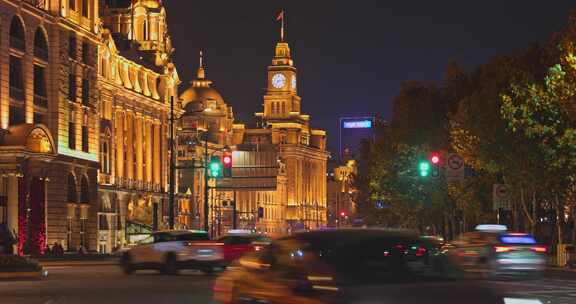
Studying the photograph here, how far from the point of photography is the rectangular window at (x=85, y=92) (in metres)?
78.1

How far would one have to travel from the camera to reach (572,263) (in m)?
49.4

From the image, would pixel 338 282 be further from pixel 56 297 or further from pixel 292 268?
pixel 56 297

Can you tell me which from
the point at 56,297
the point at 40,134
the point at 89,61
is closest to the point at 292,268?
the point at 56,297

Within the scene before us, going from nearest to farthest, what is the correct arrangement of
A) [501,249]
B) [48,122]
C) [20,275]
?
[501,249]
[20,275]
[48,122]

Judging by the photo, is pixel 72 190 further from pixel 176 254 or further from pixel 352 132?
pixel 352 132

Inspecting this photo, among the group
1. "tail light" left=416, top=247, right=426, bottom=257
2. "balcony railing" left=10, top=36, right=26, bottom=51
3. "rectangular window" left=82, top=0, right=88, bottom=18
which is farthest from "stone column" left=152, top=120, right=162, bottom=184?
"tail light" left=416, top=247, right=426, bottom=257

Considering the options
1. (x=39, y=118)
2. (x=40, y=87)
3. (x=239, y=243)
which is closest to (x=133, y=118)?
(x=40, y=87)

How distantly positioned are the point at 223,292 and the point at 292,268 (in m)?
2.99

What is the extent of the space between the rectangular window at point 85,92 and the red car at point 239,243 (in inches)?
1427

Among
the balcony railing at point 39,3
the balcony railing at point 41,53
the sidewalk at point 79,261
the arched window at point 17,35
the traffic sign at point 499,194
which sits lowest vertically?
the sidewalk at point 79,261

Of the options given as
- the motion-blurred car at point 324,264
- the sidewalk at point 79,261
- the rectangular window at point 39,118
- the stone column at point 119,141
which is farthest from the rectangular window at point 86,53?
Answer: the motion-blurred car at point 324,264

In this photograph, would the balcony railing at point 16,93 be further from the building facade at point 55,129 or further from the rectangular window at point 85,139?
the rectangular window at point 85,139

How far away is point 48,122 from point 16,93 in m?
4.67

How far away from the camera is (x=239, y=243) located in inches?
1715
